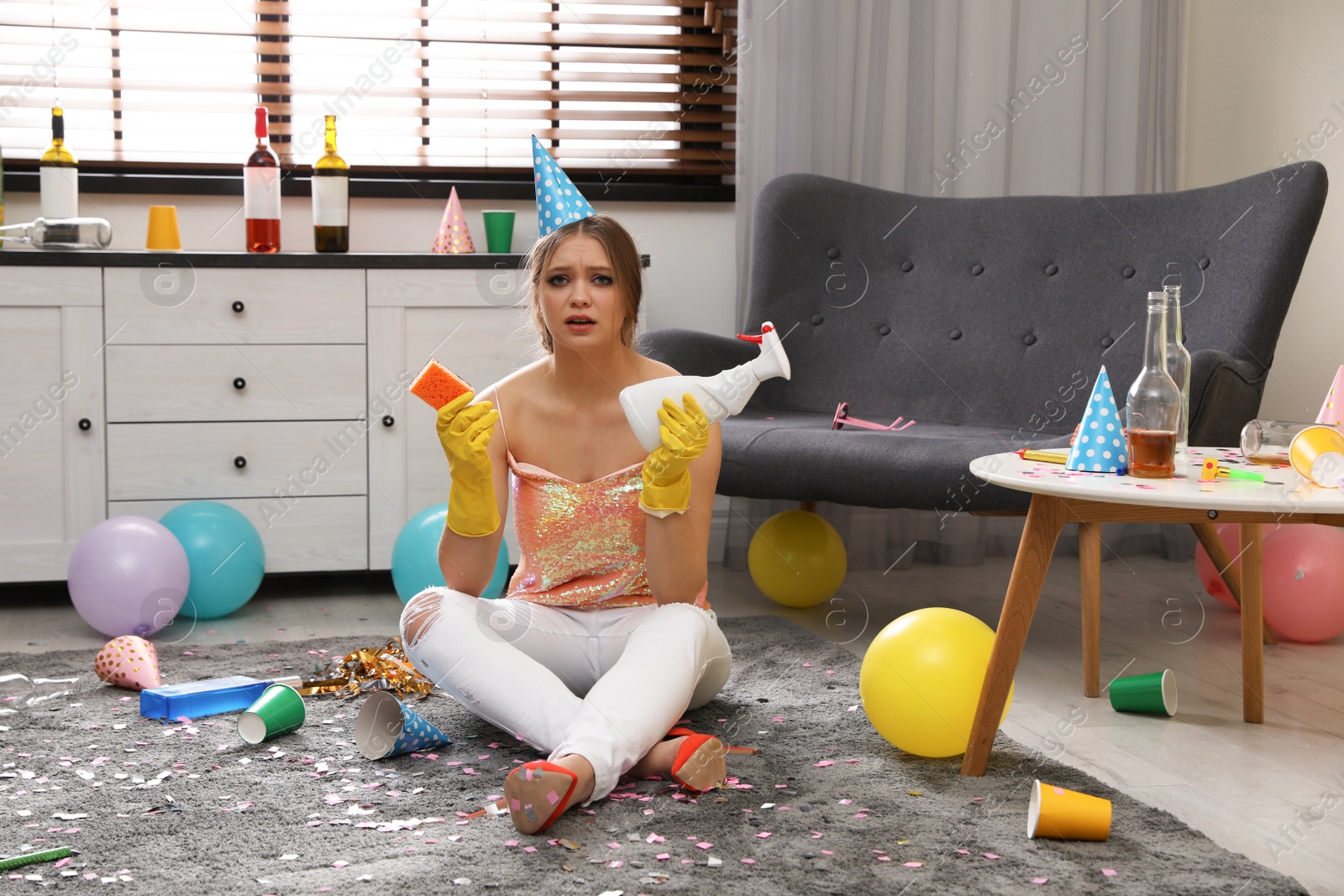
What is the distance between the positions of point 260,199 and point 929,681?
1.98 m

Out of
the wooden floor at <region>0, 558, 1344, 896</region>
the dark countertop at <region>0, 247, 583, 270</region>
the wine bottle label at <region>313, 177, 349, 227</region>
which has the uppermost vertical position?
the wine bottle label at <region>313, 177, 349, 227</region>

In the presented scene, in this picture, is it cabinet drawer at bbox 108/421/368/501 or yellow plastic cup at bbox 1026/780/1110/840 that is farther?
cabinet drawer at bbox 108/421/368/501

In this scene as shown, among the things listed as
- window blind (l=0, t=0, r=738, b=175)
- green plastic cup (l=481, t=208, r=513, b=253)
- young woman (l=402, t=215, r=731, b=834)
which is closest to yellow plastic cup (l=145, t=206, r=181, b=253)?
window blind (l=0, t=0, r=738, b=175)

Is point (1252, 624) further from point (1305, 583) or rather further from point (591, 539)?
point (591, 539)

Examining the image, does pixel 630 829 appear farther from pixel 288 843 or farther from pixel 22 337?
pixel 22 337

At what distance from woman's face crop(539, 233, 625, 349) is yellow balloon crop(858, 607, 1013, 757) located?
597 mm

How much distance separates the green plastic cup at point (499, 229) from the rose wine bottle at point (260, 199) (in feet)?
1.65

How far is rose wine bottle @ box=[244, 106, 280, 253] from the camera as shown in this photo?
2.87m

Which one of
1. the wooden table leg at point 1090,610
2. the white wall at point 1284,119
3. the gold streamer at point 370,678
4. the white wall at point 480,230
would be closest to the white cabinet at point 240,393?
the white wall at point 480,230

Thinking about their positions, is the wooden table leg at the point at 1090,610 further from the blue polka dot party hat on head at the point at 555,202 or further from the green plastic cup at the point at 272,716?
the green plastic cup at the point at 272,716

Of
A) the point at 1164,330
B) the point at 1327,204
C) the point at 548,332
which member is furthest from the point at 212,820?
the point at 1327,204

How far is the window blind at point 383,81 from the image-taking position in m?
3.08

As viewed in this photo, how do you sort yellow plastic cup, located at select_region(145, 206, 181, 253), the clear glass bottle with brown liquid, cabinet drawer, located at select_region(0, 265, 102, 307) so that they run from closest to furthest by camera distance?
1. the clear glass bottle with brown liquid
2. cabinet drawer, located at select_region(0, 265, 102, 307)
3. yellow plastic cup, located at select_region(145, 206, 181, 253)

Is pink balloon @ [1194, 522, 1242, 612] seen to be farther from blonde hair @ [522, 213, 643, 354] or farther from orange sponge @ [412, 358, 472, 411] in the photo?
orange sponge @ [412, 358, 472, 411]
